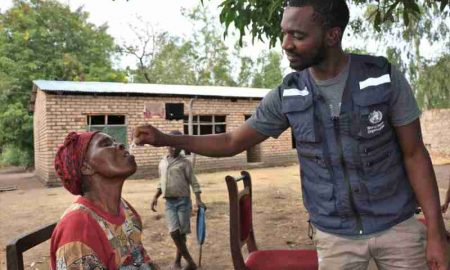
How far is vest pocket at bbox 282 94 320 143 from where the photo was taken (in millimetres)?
1787

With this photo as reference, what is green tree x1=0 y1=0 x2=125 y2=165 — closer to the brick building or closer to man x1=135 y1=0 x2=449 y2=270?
the brick building

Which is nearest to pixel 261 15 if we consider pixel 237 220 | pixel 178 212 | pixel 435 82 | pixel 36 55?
pixel 237 220

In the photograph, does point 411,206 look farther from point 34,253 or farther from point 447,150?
point 447,150

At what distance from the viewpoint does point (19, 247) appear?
1652mm

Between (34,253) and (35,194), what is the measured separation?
23.5 ft

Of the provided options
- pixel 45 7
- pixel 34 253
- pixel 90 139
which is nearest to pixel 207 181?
pixel 34 253

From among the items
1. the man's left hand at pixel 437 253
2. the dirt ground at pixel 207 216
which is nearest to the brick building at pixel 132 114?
the dirt ground at pixel 207 216

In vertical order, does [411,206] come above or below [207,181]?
above

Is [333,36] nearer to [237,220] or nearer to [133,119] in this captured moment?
[237,220]

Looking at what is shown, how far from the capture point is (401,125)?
1.69 meters

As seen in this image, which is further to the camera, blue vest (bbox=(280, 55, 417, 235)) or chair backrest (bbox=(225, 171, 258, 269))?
chair backrest (bbox=(225, 171, 258, 269))

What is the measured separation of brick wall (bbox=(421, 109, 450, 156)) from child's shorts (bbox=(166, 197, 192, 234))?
19.5 m

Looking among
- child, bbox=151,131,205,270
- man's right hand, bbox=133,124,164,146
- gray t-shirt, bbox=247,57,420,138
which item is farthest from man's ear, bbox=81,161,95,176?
child, bbox=151,131,205,270

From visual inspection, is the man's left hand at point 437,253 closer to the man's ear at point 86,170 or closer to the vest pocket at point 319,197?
the vest pocket at point 319,197
